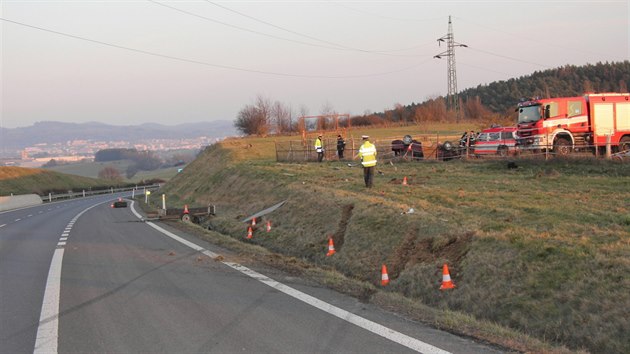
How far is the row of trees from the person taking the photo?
248 feet

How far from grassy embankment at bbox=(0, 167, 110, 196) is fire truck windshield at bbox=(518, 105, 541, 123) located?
63869mm

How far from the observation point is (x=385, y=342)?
595 cm

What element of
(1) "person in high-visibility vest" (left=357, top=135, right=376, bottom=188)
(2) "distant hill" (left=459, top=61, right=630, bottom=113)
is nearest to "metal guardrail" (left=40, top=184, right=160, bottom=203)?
(1) "person in high-visibility vest" (left=357, top=135, right=376, bottom=188)

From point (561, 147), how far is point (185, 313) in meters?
21.7

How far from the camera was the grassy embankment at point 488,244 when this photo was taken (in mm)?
6809

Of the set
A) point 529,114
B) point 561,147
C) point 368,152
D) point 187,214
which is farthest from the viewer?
point 529,114

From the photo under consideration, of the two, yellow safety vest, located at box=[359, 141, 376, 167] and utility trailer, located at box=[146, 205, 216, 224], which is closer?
Result: yellow safety vest, located at box=[359, 141, 376, 167]

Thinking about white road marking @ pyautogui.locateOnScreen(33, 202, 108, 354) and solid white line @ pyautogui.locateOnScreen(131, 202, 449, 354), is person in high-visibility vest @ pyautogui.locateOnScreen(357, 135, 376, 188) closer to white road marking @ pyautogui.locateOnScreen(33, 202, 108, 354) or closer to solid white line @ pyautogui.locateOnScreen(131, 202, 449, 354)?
solid white line @ pyautogui.locateOnScreen(131, 202, 449, 354)

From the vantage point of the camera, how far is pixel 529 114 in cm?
2798

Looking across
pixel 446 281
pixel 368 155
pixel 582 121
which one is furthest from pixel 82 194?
pixel 446 281

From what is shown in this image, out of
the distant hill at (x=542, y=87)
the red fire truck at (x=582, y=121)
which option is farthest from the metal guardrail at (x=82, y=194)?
the red fire truck at (x=582, y=121)

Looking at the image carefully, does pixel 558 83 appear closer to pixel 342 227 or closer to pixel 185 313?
pixel 342 227

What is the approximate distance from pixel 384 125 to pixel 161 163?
Answer: 12123cm

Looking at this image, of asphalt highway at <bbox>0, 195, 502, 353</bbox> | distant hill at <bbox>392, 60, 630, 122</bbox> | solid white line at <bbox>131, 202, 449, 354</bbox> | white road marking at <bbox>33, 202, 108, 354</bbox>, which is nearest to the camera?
solid white line at <bbox>131, 202, 449, 354</bbox>
